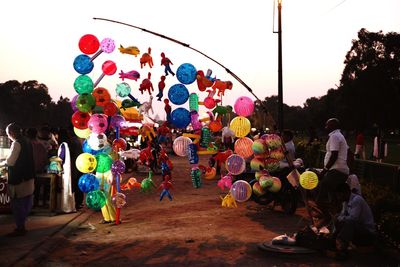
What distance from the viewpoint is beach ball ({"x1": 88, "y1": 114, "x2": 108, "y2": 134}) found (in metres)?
8.79

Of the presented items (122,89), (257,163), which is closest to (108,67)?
(122,89)

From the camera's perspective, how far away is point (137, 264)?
23.3ft

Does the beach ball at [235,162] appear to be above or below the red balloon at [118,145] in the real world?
below

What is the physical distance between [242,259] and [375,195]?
2946mm

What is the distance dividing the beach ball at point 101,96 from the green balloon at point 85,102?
0.12m

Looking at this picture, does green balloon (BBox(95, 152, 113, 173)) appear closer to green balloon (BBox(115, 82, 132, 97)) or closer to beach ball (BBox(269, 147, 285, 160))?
green balloon (BBox(115, 82, 132, 97))

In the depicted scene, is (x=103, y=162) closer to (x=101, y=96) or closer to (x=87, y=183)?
(x=87, y=183)

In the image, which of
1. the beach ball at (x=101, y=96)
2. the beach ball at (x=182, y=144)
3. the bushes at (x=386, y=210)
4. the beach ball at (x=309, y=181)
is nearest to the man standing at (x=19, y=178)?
the beach ball at (x=101, y=96)

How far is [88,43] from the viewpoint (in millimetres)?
8586

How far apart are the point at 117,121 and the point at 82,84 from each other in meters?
1.01

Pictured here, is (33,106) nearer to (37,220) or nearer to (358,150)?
(358,150)

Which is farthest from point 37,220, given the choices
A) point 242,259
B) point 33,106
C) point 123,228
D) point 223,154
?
point 33,106

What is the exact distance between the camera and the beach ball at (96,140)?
9.08 meters

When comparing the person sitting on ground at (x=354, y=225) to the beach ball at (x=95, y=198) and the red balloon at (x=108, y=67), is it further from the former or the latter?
the red balloon at (x=108, y=67)
